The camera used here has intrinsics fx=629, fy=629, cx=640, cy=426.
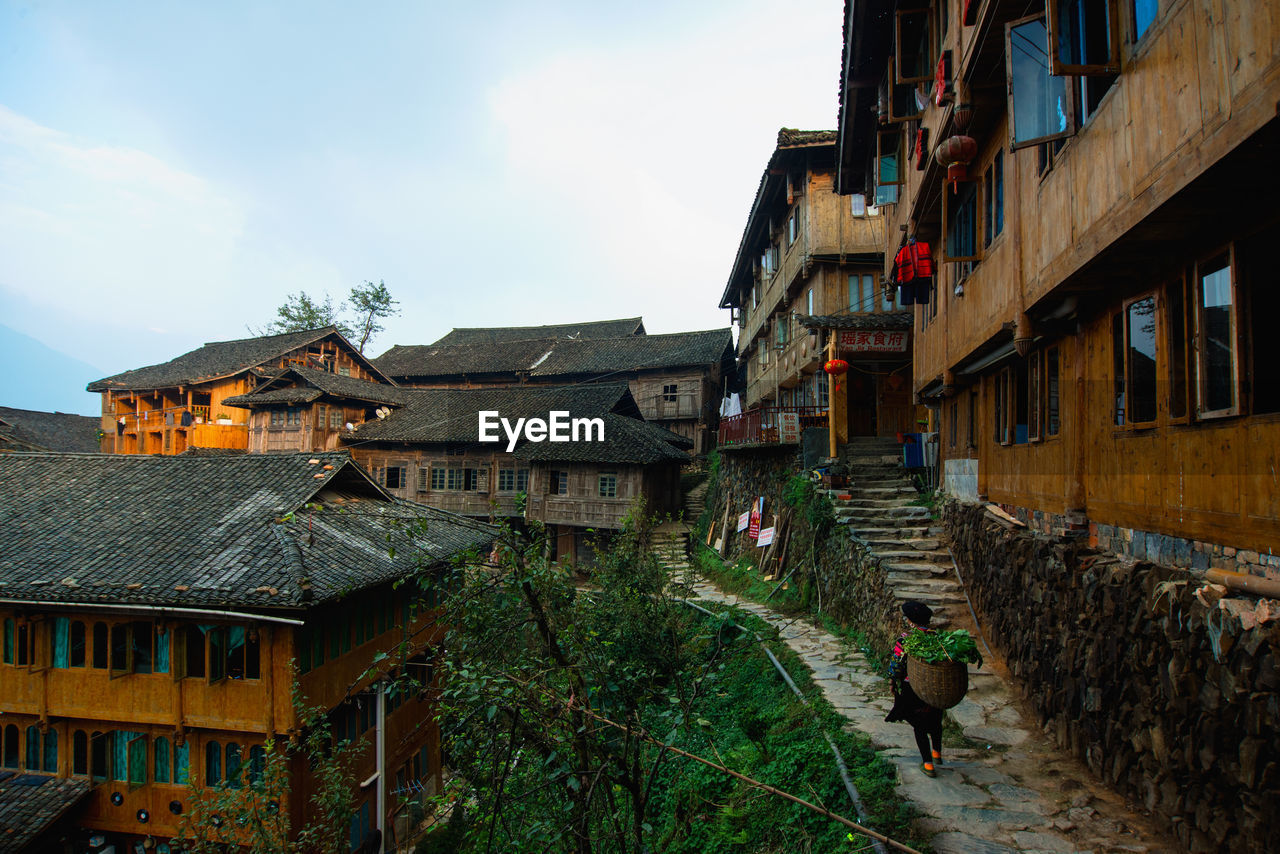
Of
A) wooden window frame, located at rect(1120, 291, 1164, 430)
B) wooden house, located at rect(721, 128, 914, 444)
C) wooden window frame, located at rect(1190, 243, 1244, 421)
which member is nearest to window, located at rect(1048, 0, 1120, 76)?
wooden window frame, located at rect(1190, 243, 1244, 421)

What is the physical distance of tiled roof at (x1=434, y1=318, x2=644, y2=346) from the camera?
4575cm

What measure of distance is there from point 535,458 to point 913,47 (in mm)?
20371

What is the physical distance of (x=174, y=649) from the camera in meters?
11.4

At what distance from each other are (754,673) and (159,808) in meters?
11.5

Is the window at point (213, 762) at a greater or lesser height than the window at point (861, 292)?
lesser

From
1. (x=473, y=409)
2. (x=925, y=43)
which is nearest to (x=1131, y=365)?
(x=925, y=43)

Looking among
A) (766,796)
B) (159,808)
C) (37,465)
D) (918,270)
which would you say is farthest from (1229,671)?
(37,465)

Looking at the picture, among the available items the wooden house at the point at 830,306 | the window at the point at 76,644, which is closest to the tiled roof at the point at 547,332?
the wooden house at the point at 830,306

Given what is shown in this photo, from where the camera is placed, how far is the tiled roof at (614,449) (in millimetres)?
26188

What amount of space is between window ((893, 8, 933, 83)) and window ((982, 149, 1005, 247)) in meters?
2.82

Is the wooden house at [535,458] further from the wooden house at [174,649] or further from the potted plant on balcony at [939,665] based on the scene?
the potted plant on balcony at [939,665]

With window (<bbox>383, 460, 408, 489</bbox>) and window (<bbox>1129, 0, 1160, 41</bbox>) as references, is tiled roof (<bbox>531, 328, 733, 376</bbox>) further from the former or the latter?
window (<bbox>1129, 0, 1160, 41</bbox>)

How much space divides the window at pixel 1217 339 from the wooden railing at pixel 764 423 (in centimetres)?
1271

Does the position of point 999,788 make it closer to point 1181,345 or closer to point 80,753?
point 1181,345
